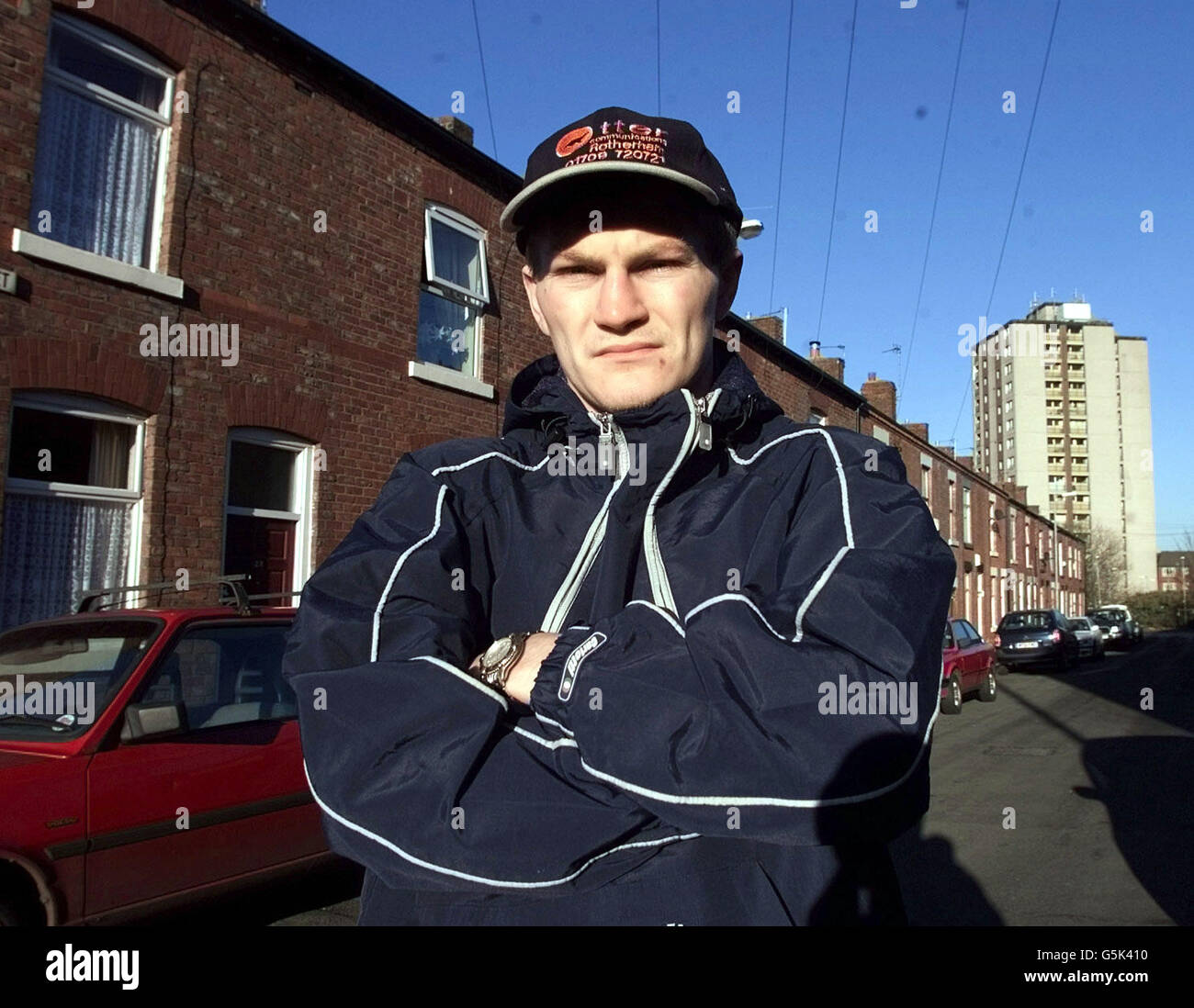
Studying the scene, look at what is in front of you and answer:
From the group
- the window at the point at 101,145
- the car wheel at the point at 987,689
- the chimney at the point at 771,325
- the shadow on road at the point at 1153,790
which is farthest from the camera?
the chimney at the point at 771,325

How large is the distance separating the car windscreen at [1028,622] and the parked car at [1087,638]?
3953mm

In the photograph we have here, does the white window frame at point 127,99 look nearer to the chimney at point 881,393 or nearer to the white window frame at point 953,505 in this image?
the chimney at point 881,393

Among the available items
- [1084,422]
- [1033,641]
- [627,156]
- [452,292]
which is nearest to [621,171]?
[627,156]

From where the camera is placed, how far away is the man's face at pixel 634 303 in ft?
5.27

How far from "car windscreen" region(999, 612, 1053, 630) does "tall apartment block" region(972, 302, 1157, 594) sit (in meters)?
74.3

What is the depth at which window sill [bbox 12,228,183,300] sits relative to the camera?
7.56 m

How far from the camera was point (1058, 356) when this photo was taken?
99000 mm

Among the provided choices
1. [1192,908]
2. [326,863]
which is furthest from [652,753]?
[1192,908]

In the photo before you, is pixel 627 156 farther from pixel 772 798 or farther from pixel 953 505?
pixel 953 505

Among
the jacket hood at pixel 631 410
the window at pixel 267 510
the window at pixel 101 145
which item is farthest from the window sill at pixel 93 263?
the jacket hood at pixel 631 410

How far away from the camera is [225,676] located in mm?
5363

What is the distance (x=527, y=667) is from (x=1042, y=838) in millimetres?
7161
